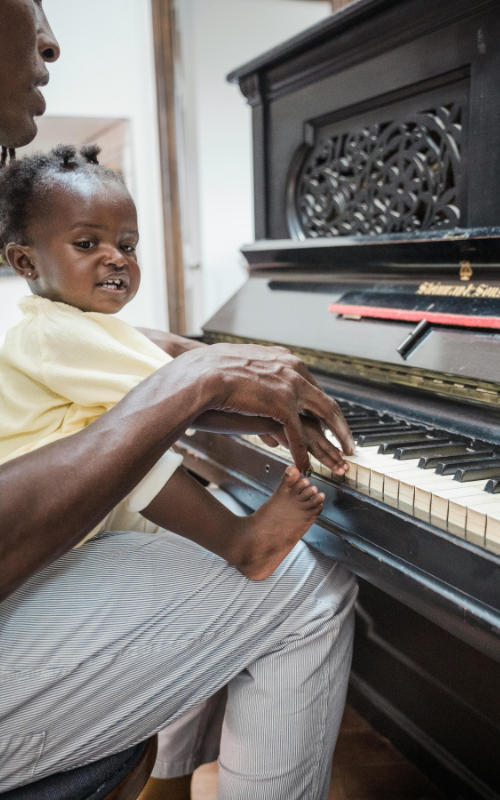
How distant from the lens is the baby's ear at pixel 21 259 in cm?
103

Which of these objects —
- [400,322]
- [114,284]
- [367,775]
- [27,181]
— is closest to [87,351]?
[114,284]

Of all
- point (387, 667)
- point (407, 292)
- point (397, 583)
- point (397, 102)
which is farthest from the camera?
point (387, 667)

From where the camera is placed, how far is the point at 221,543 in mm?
898

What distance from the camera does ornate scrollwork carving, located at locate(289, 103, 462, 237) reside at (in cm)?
132

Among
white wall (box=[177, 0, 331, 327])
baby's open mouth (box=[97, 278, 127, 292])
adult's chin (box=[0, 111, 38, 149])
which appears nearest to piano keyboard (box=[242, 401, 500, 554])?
baby's open mouth (box=[97, 278, 127, 292])

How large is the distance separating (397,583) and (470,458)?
0.20 m

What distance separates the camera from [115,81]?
11.5 feet

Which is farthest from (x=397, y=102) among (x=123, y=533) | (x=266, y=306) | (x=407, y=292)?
(x=123, y=533)

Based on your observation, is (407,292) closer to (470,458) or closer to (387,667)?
(470,458)

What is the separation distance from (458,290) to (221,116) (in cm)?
290

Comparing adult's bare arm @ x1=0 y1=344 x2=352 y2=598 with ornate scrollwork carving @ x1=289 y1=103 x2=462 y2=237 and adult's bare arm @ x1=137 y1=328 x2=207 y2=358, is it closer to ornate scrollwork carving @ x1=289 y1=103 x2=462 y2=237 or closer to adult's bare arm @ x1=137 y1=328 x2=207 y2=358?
adult's bare arm @ x1=137 y1=328 x2=207 y2=358

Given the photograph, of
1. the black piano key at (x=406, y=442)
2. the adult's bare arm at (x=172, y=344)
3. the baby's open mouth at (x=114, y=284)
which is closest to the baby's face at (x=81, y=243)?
the baby's open mouth at (x=114, y=284)

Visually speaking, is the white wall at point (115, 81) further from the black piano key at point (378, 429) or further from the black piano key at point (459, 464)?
the black piano key at point (459, 464)

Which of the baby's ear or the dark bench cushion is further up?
the baby's ear
